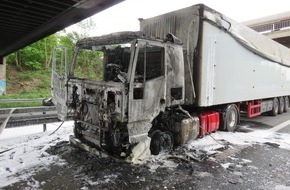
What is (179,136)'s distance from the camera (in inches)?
229

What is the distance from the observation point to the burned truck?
466cm

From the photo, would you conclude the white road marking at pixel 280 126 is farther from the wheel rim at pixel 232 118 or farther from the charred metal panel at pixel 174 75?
the charred metal panel at pixel 174 75

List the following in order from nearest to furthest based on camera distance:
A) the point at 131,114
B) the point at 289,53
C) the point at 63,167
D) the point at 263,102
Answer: the point at 131,114
the point at 63,167
the point at 263,102
the point at 289,53

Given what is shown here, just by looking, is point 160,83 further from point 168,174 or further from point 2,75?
point 2,75

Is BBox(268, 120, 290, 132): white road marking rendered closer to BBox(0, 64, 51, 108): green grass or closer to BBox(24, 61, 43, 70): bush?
BBox(0, 64, 51, 108): green grass

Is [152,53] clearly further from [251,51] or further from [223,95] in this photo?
[251,51]

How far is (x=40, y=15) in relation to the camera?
304 inches

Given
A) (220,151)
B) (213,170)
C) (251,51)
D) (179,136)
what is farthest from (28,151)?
(251,51)

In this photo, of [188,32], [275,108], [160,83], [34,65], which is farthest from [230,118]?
[34,65]

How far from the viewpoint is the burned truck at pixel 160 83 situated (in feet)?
15.3

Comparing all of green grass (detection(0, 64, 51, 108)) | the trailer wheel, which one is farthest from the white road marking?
green grass (detection(0, 64, 51, 108))

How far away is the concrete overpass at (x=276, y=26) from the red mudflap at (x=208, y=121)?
18305mm

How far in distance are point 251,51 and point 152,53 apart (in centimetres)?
446

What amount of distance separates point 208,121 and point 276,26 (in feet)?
76.1
